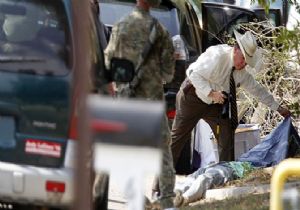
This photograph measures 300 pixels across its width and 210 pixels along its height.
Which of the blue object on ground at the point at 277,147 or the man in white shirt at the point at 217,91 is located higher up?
the man in white shirt at the point at 217,91

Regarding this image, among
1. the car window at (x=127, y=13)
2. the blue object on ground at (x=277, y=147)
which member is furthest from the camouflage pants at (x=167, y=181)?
the car window at (x=127, y=13)

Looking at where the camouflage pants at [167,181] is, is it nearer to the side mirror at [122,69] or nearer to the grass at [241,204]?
the grass at [241,204]

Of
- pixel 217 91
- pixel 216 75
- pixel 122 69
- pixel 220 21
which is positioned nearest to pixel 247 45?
pixel 216 75

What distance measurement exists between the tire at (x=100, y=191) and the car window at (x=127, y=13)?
3.37 meters

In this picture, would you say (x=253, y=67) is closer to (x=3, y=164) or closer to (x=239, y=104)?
(x=239, y=104)

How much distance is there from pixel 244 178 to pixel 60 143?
9.21 ft

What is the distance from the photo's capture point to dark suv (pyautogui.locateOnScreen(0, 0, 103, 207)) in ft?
17.1

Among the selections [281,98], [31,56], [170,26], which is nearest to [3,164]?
[31,56]

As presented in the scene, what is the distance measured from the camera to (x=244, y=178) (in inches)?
301

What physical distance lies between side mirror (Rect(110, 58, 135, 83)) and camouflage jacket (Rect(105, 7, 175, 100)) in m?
0.19

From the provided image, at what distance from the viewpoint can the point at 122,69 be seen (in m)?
Result: 5.82

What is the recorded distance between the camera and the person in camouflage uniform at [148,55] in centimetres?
611

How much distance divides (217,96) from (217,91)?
2.7 inches

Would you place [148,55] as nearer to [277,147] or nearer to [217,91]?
A: [217,91]
